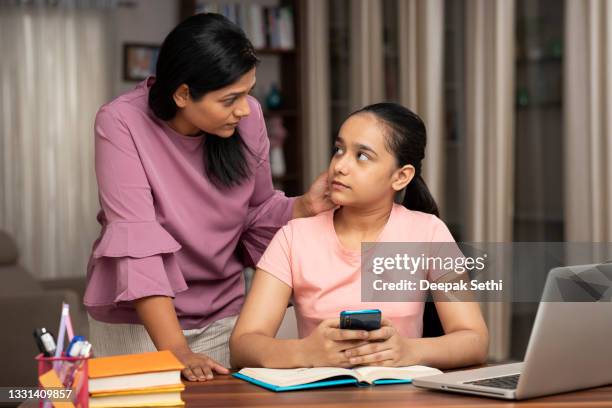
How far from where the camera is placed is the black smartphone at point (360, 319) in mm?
1608

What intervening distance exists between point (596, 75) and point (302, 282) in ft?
7.86

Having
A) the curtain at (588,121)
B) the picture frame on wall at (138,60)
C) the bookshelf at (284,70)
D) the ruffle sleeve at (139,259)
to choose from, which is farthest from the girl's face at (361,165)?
the picture frame on wall at (138,60)

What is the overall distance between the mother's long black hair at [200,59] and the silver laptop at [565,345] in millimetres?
748

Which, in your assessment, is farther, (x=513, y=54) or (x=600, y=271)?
(x=513, y=54)

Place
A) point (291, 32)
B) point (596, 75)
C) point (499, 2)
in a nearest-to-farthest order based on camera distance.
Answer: point (596, 75), point (499, 2), point (291, 32)

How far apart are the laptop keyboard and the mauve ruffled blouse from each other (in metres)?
0.66

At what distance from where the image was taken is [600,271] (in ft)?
4.95

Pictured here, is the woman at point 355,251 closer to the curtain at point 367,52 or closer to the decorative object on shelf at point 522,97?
the decorative object on shelf at point 522,97

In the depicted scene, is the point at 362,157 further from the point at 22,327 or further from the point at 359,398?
the point at 22,327

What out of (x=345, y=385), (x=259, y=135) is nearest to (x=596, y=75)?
(x=259, y=135)

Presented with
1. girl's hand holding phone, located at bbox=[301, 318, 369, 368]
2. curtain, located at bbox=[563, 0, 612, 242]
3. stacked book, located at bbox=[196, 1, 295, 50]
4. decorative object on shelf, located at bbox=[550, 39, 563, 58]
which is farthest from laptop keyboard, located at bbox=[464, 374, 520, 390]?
stacked book, located at bbox=[196, 1, 295, 50]

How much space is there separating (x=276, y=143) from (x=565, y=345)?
16.1 ft

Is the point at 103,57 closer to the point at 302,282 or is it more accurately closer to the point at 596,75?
the point at 596,75

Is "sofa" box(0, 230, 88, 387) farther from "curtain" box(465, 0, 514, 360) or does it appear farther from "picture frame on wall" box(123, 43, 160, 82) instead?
"picture frame on wall" box(123, 43, 160, 82)
